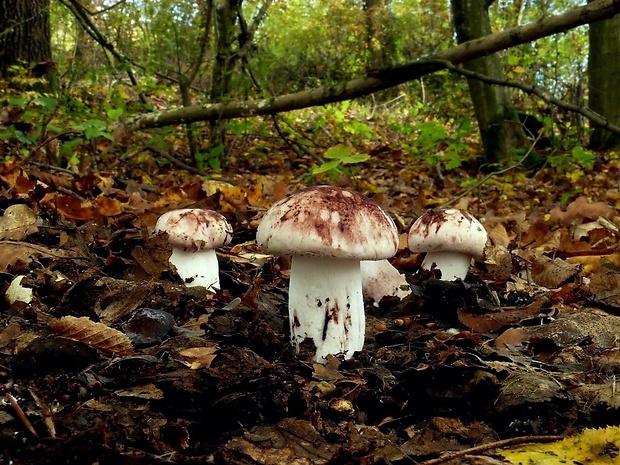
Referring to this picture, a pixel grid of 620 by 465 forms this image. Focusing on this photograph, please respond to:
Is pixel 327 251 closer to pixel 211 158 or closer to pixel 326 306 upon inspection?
pixel 326 306

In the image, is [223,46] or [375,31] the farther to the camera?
[375,31]

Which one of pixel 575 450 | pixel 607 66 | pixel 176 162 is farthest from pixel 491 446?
pixel 607 66

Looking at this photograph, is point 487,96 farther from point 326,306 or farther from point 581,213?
point 326,306

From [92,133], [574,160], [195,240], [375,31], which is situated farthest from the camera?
[375,31]

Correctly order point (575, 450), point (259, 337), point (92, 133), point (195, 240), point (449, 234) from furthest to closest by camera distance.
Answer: point (92, 133) → point (449, 234) → point (195, 240) → point (259, 337) → point (575, 450)

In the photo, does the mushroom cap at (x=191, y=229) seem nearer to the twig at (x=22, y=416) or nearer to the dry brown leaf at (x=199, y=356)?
the dry brown leaf at (x=199, y=356)

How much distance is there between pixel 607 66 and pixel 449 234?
8277 mm

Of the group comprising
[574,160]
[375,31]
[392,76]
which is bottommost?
[574,160]

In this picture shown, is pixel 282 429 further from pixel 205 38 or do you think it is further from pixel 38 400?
pixel 205 38

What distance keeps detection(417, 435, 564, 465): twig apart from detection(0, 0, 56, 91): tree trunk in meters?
7.37

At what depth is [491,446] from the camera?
5.51ft

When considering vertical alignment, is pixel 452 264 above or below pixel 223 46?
below

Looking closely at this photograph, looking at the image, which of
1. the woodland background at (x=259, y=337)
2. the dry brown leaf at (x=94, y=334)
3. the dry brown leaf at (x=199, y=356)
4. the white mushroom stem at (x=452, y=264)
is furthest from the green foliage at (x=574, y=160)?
the dry brown leaf at (x=94, y=334)

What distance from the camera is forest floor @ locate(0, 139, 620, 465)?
1.60 meters
